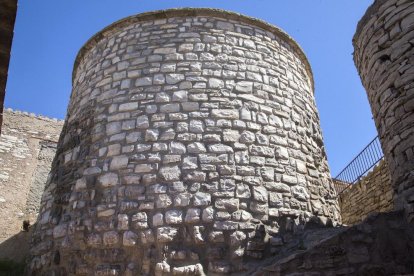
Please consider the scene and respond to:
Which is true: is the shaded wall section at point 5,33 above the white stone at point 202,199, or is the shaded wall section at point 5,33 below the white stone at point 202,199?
above

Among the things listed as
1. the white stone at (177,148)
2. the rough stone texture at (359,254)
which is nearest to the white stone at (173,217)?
the white stone at (177,148)

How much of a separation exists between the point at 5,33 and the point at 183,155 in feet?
8.54

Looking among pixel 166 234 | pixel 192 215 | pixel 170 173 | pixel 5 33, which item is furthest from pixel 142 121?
pixel 5 33

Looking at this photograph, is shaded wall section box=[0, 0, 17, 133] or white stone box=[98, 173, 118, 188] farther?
white stone box=[98, 173, 118, 188]

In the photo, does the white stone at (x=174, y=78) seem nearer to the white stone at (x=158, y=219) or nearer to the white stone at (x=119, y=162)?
the white stone at (x=119, y=162)

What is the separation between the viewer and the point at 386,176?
808cm

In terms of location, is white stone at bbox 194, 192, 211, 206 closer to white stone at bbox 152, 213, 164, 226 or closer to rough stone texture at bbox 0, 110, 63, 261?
white stone at bbox 152, 213, 164, 226

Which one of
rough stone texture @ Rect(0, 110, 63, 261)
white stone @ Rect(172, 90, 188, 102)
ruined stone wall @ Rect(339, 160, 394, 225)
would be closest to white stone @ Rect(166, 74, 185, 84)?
white stone @ Rect(172, 90, 188, 102)

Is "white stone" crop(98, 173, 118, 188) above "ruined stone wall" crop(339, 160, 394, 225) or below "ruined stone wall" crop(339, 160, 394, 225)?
below

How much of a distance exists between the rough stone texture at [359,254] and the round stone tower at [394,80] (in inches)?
12.9

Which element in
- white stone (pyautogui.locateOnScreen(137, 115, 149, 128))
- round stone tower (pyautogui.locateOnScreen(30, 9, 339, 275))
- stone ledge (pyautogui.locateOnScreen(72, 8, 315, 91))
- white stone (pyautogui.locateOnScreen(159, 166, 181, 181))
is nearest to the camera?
round stone tower (pyautogui.locateOnScreen(30, 9, 339, 275))

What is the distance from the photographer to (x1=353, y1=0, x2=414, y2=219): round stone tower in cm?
393

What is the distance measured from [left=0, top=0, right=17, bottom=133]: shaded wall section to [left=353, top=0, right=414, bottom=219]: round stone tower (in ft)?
12.4

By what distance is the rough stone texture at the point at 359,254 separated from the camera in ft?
10.9
